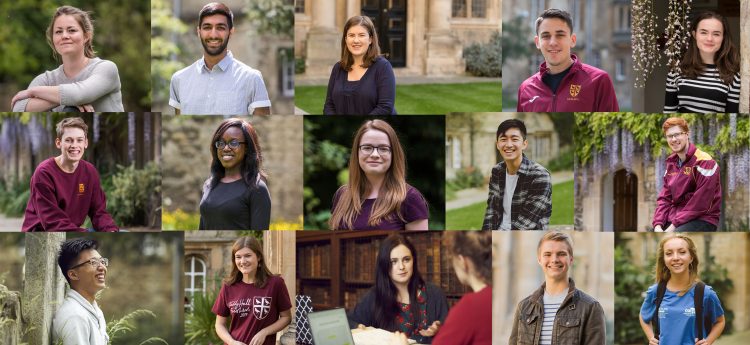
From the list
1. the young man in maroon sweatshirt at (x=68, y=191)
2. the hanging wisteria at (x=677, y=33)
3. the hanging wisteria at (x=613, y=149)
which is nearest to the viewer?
the young man in maroon sweatshirt at (x=68, y=191)

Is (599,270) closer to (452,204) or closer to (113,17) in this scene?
(452,204)

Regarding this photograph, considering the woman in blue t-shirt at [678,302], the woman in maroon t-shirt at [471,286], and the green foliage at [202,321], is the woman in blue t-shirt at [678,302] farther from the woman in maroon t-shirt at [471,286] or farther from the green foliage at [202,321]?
the green foliage at [202,321]

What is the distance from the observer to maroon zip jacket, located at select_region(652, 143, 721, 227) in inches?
443

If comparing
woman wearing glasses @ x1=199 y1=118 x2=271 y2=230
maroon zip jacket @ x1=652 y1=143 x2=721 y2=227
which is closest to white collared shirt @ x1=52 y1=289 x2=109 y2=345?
woman wearing glasses @ x1=199 y1=118 x2=271 y2=230

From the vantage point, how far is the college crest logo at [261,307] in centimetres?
1120

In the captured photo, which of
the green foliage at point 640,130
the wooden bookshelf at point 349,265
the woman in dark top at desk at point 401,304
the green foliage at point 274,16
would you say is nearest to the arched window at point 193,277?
the wooden bookshelf at point 349,265

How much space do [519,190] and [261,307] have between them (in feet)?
7.61

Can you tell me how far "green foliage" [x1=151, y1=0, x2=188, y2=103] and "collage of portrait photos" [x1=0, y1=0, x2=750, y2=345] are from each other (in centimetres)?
2

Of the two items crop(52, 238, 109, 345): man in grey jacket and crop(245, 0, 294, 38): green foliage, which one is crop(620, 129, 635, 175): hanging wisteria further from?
crop(52, 238, 109, 345): man in grey jacket

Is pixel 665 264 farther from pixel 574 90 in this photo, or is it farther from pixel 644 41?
pixel 644 41

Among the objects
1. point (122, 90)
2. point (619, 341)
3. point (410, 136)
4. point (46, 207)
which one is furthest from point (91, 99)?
point (619, 341)

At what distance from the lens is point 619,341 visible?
11.3 m

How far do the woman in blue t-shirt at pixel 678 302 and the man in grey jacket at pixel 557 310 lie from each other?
0.46 metres

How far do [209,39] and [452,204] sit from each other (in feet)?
7.89
